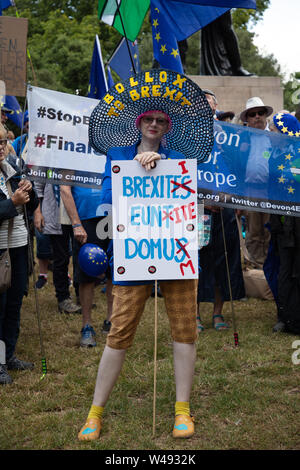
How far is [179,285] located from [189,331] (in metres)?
0.28

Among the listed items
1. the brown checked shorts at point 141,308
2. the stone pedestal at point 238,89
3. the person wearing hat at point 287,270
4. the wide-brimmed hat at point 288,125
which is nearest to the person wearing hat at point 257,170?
the wide-brimmed hat at point 288,125

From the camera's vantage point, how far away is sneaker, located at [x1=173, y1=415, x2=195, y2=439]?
10.9 feet

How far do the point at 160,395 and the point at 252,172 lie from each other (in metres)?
2.27

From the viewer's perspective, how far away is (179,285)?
3359 mm

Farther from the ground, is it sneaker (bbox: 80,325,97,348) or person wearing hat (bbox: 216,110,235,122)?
person wearing hat (bbox: 216,110,235,122)

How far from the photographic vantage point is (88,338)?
530cm

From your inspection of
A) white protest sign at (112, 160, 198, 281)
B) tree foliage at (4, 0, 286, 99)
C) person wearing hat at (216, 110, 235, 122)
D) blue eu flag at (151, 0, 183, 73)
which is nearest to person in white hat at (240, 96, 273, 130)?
person wearing hat at (216, 110, 235, 122)

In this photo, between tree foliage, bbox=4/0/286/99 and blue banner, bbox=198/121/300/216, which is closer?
blue banner, bbox=198/121/300/216

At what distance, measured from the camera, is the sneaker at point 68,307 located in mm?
6676

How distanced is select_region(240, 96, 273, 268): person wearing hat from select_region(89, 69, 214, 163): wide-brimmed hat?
Answer: 175 centimetres

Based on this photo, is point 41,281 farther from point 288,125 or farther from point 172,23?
point 288,125

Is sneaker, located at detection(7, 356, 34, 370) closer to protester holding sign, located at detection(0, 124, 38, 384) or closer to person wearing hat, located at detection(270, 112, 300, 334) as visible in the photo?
protester holding sign, located at detection(0, 124, 38, 384)
